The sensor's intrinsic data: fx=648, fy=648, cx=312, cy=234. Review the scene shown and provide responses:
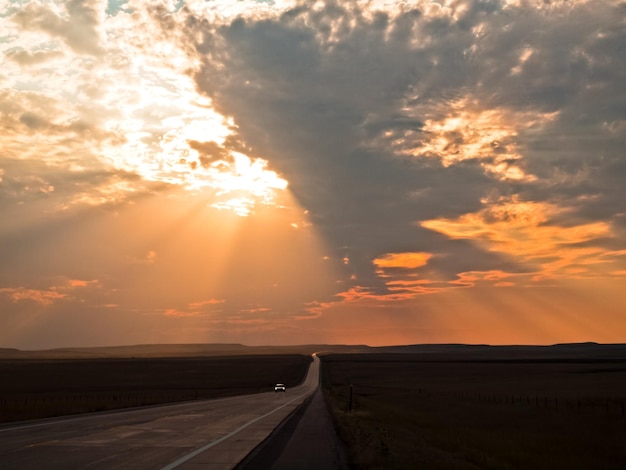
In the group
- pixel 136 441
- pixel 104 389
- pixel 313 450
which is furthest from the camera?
pixel 104 389

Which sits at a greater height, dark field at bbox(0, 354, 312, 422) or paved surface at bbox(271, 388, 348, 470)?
dark field at bbox(0, 354, 312, 422)

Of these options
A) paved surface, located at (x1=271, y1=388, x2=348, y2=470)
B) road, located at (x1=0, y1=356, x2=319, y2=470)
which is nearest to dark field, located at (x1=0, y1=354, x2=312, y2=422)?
road, located at (x1=0, y1=356, x2=319, y2=470)

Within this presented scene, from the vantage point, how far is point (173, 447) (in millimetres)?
19922

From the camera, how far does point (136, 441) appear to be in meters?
21.8

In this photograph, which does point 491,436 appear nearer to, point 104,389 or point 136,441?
point 136,441

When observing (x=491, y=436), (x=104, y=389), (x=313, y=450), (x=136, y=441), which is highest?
(x=104, y=389)

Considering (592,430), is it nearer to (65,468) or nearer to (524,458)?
(524,458)

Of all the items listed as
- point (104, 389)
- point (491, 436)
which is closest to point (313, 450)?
point (491, 436)

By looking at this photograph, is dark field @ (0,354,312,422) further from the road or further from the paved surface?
the paved surface

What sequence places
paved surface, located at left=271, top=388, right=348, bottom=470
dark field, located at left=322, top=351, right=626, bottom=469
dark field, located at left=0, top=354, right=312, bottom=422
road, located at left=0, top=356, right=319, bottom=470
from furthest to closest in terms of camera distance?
dark field, located at left=0, top=354, right=312, bottom=422 → dark field, located at left=322, top=351, right=626, bottom=469 → paved surface, located at left=271, top=388, right=348, bottom=470 → road, located at left=0, top=356, right=319, bottom=470

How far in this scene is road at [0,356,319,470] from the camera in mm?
16297

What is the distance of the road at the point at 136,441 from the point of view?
1630 cm

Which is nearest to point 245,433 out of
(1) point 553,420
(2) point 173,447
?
(2) point 173,447

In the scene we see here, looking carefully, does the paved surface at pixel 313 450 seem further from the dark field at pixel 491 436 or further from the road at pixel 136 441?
the road at pixel 136 441
